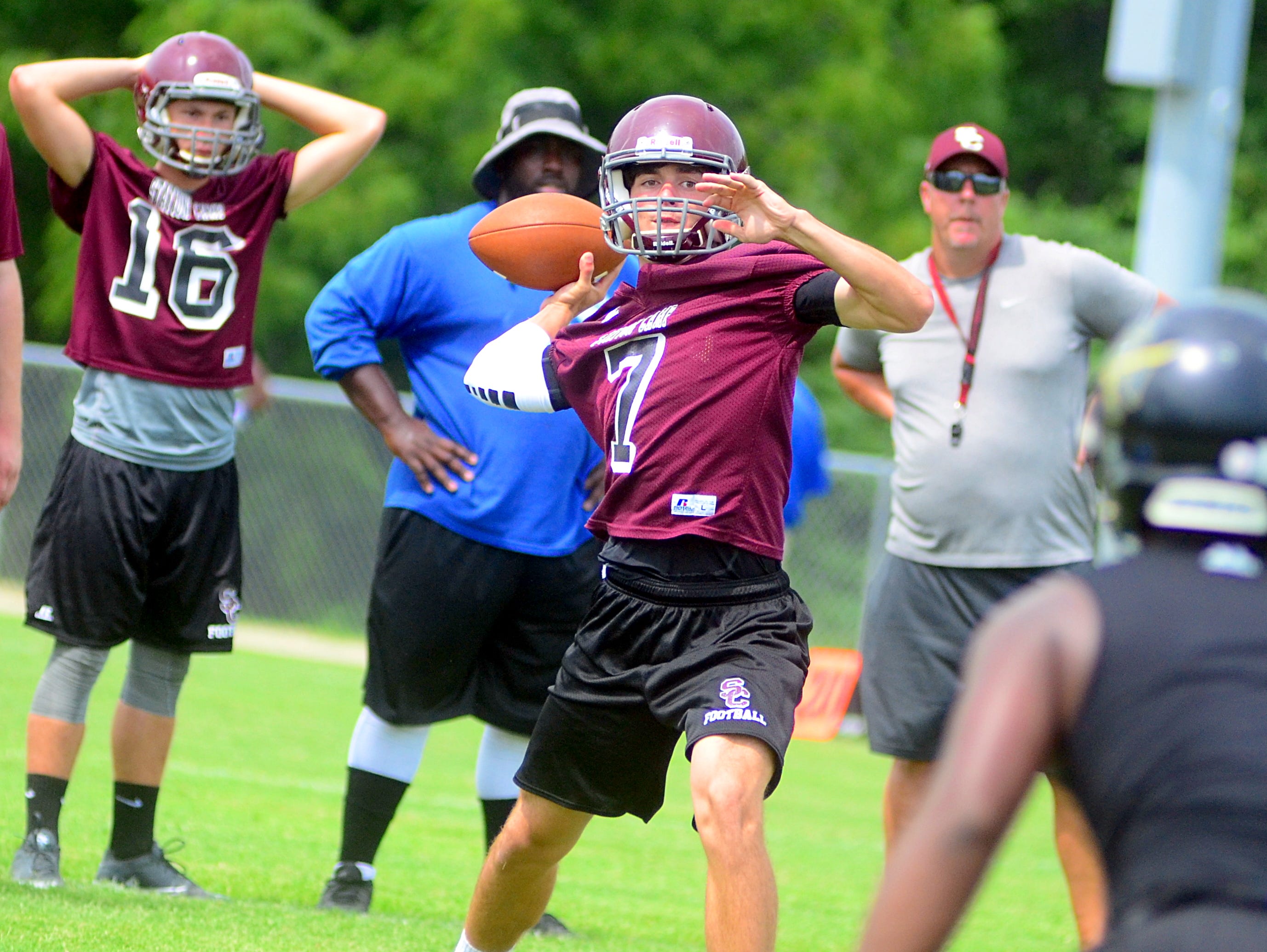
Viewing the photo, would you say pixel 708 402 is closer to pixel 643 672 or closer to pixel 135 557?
pixel 643 672

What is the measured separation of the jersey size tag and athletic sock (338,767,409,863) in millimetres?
1798

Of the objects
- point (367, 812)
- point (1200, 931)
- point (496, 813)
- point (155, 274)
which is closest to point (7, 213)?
point (155, 274)

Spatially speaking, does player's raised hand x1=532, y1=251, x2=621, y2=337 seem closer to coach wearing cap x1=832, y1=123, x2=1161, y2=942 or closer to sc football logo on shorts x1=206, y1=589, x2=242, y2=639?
coach wearing cap x1=832, y1=123, x2=1161, y2=942

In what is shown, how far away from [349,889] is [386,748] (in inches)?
17.2

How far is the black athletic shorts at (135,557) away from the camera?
4.82m

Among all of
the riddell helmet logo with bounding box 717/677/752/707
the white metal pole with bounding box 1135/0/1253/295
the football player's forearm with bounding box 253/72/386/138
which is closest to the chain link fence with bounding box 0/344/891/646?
the white metal pole with bounding box 1135/0/1253/295

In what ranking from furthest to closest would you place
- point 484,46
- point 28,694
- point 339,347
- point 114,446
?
point 484,46
point 28,694
point 339,347
point 114,446

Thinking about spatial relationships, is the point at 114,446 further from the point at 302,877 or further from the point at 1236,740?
the point at 1236,740

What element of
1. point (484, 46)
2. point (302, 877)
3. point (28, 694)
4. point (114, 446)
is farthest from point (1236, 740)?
point (484, 46)

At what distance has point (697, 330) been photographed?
3.92 metres

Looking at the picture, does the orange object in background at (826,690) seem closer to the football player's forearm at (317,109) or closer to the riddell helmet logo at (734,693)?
the football player's forearm at (317,109)

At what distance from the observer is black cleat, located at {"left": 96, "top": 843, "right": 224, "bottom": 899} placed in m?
4.96

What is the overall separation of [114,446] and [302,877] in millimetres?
1575

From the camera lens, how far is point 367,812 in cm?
514
